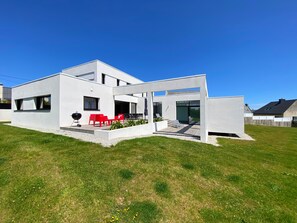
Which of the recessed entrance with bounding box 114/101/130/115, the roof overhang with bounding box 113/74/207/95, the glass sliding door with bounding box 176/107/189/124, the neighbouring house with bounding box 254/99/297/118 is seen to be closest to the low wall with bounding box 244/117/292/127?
the neighbouring house with bounding box 254/99/297/118

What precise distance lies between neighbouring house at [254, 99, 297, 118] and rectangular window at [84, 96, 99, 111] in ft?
137

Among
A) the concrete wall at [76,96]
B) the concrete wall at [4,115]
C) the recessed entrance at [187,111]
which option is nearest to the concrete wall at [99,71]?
the concrete wall at [76,96]

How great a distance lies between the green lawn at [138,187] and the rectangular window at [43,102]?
6324 mm

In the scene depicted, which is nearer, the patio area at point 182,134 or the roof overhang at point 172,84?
the roof overhang at point 172,84

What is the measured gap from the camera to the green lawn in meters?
2.71

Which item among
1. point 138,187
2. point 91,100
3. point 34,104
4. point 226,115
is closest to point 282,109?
point 226,115

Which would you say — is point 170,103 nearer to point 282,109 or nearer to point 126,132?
point 126,132

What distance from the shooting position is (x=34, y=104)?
1231 centimetres

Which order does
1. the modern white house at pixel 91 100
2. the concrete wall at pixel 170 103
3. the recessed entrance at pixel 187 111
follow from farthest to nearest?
1. the recessed entrance at pixel 187 111
2. the concrete wall at pixel 170 103
3. the modern white house at pixel 91 100

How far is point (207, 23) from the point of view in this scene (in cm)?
1151

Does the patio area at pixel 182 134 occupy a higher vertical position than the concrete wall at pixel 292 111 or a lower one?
lower

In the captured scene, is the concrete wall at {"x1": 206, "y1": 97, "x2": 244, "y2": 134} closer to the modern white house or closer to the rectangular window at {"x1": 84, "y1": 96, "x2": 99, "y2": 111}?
the modern white house

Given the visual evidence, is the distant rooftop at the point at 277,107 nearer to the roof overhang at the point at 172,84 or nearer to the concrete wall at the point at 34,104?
the roof overhang at the point at 172,84

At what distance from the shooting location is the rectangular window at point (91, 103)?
12078mm
